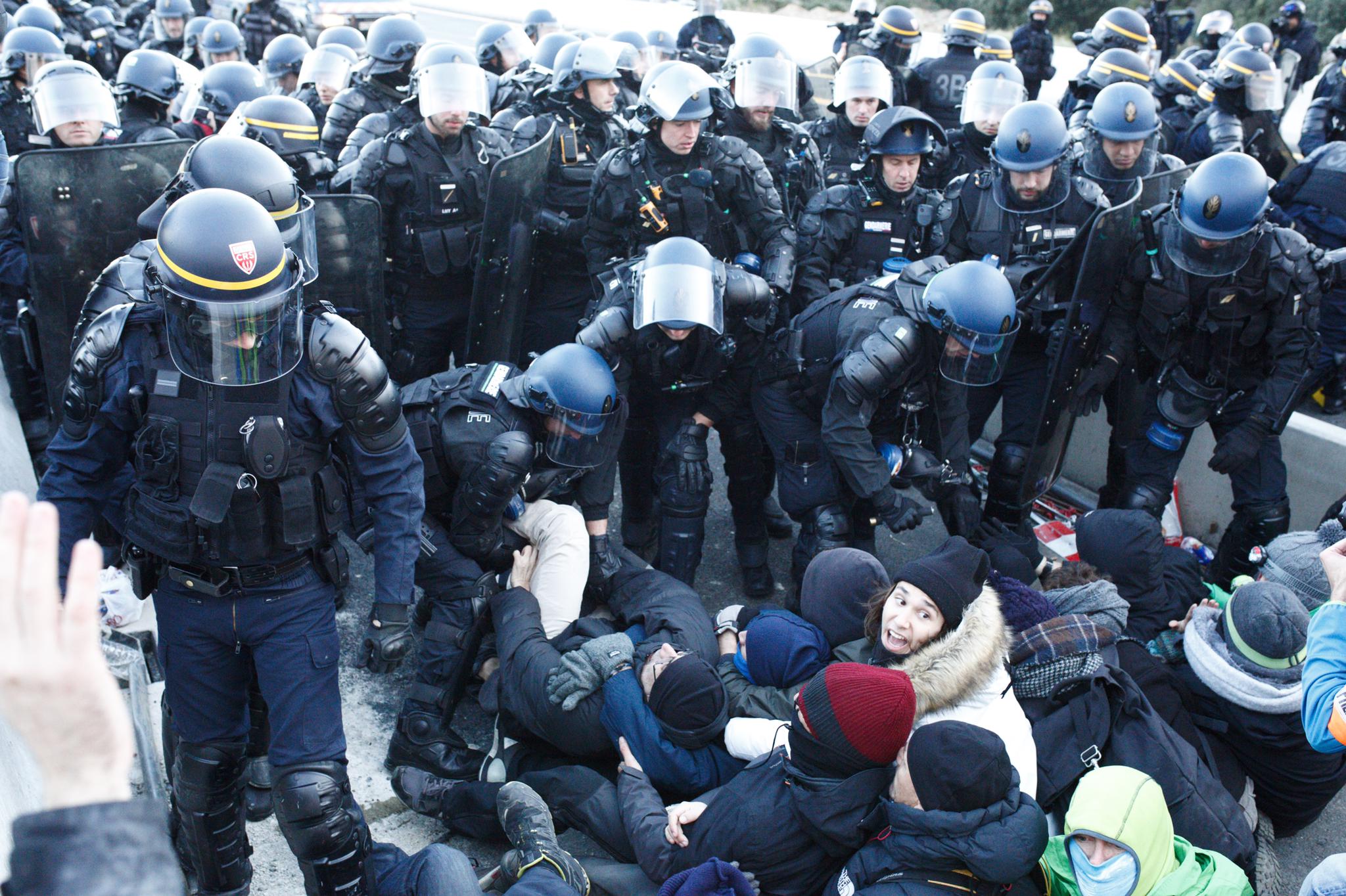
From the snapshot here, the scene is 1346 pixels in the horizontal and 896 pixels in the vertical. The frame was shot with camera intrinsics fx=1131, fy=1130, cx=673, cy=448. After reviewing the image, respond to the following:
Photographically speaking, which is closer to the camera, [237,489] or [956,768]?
[956,768]

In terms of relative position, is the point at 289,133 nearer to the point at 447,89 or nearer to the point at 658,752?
the point at 447,89

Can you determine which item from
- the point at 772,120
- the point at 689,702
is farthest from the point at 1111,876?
the point at 772,120

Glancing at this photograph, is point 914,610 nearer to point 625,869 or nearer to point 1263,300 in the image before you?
point 625,869

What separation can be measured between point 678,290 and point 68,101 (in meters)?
3.10

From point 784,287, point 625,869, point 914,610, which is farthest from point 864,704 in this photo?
point 784,287

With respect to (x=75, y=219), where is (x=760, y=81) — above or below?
above

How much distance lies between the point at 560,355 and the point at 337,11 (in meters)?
10.6

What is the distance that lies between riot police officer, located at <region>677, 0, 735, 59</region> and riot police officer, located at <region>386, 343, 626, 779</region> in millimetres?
6501

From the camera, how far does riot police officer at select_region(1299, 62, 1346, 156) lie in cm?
723

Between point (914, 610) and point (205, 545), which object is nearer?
point (205, 545)

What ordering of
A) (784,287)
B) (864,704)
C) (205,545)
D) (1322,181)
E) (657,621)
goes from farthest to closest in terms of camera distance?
(1322,181) → (784,287) → (657,621) → (205,545) → (864,704)

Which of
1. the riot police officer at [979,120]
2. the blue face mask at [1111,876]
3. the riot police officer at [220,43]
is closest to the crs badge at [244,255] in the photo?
the blue face mask at [1111,876]

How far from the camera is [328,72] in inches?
289

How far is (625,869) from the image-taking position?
9.66 ft
